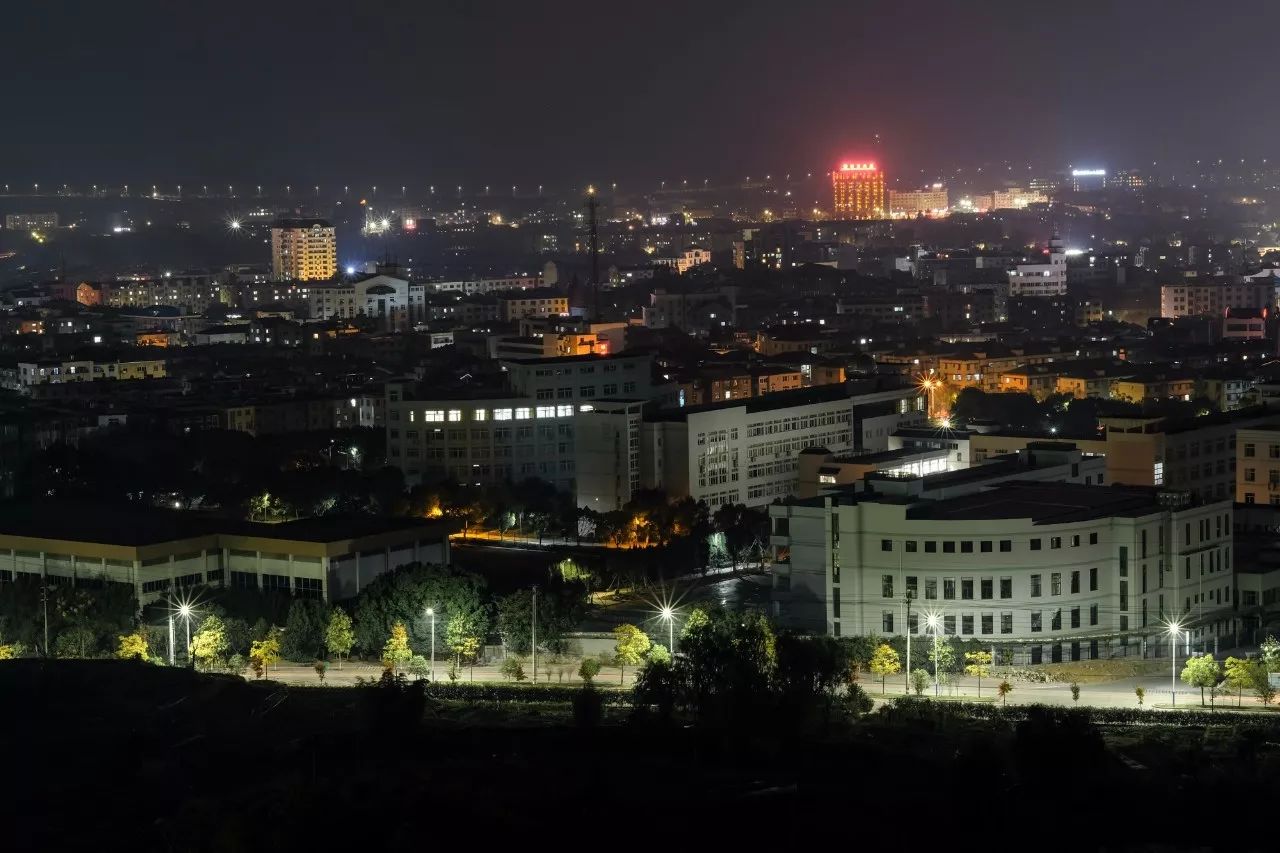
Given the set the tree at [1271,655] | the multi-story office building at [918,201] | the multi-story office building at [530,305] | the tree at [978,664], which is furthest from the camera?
the multi-story office building at [918,201]

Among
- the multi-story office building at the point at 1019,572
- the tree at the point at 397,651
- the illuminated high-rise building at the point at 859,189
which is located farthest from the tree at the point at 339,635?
the illuminated high-rise building at the point at 859,189

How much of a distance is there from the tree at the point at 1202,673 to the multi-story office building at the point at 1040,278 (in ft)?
99.0

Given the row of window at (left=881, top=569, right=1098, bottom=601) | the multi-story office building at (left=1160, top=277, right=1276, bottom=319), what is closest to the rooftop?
the row of window at (left=881, top=569, right=1098, bottom=601)

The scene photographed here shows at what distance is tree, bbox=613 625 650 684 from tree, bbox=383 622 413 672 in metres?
1.14

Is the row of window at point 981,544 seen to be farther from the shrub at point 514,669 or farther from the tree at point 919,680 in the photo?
the shrub at point 514,669

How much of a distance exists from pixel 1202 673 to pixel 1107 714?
2.05 ft

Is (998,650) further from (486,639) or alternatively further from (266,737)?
(266,737)

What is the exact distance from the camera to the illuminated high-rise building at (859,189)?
70.8 metres

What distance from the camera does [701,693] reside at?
9969mm

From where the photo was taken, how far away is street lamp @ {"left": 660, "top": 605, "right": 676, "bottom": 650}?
1173 centimetres

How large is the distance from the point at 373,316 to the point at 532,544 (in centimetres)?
2214

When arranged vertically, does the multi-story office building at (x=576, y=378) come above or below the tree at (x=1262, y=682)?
above

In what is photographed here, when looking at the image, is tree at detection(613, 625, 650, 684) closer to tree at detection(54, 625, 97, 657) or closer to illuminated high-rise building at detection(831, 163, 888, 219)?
tree at detection(54, 625, 97, 657)

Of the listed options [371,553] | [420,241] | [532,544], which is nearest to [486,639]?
[371,553]
